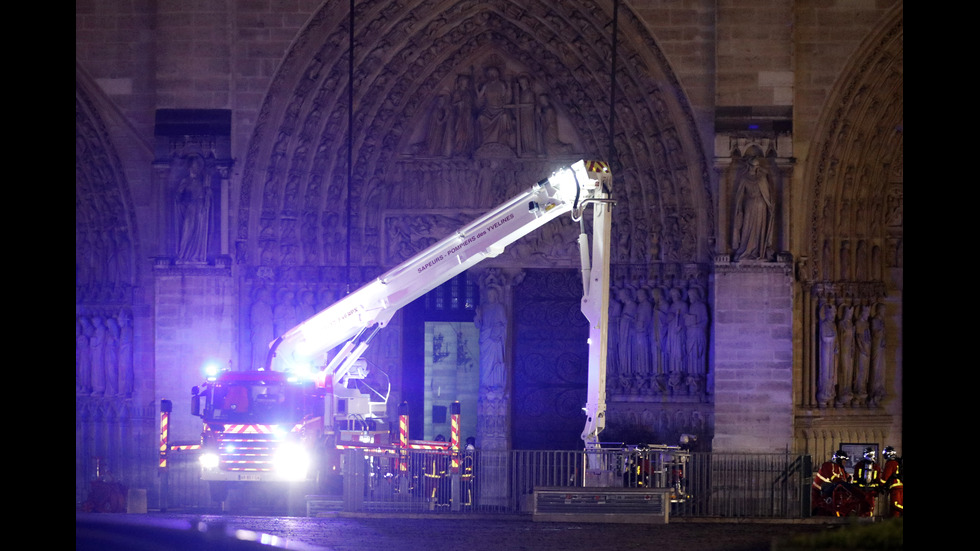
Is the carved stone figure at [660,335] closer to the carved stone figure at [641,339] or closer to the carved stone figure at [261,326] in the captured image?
the carved stone figure at [641,339]

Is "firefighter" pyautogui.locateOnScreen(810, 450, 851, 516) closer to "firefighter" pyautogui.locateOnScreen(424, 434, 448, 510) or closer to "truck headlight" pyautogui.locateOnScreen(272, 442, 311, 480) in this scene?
"firefighter" pyautogui.locateOnScreen(424, 434, 448, 510)

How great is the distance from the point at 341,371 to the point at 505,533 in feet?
14.6

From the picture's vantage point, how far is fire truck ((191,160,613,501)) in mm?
16797

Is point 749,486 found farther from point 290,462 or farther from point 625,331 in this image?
point 290,462

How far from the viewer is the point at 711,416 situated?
21.7m

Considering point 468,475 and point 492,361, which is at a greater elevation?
point 492,361

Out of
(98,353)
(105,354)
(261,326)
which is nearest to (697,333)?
(261,326)

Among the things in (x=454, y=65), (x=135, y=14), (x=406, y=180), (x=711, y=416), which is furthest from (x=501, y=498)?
(x=135, y=14)

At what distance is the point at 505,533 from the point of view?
16.4 metres

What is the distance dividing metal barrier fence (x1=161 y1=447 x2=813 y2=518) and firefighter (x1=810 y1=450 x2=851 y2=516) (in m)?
0.13

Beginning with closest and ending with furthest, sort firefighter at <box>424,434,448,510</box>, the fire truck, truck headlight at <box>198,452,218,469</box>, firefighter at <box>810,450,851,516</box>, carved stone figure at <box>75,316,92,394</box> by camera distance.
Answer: the fire truck → truck headlight at <box>198,452,218,469</box> → firefighter at <box>810,450,851,516</box> → firefighter at <box>424,434,448,510</box> → carved stone figure at <box>75,316,92,394</box>

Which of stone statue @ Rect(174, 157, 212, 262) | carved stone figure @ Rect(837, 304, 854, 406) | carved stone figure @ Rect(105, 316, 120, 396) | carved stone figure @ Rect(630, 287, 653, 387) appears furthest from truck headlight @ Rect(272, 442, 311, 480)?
carved stone figure @ Rect(837, 304, 854, 406)
